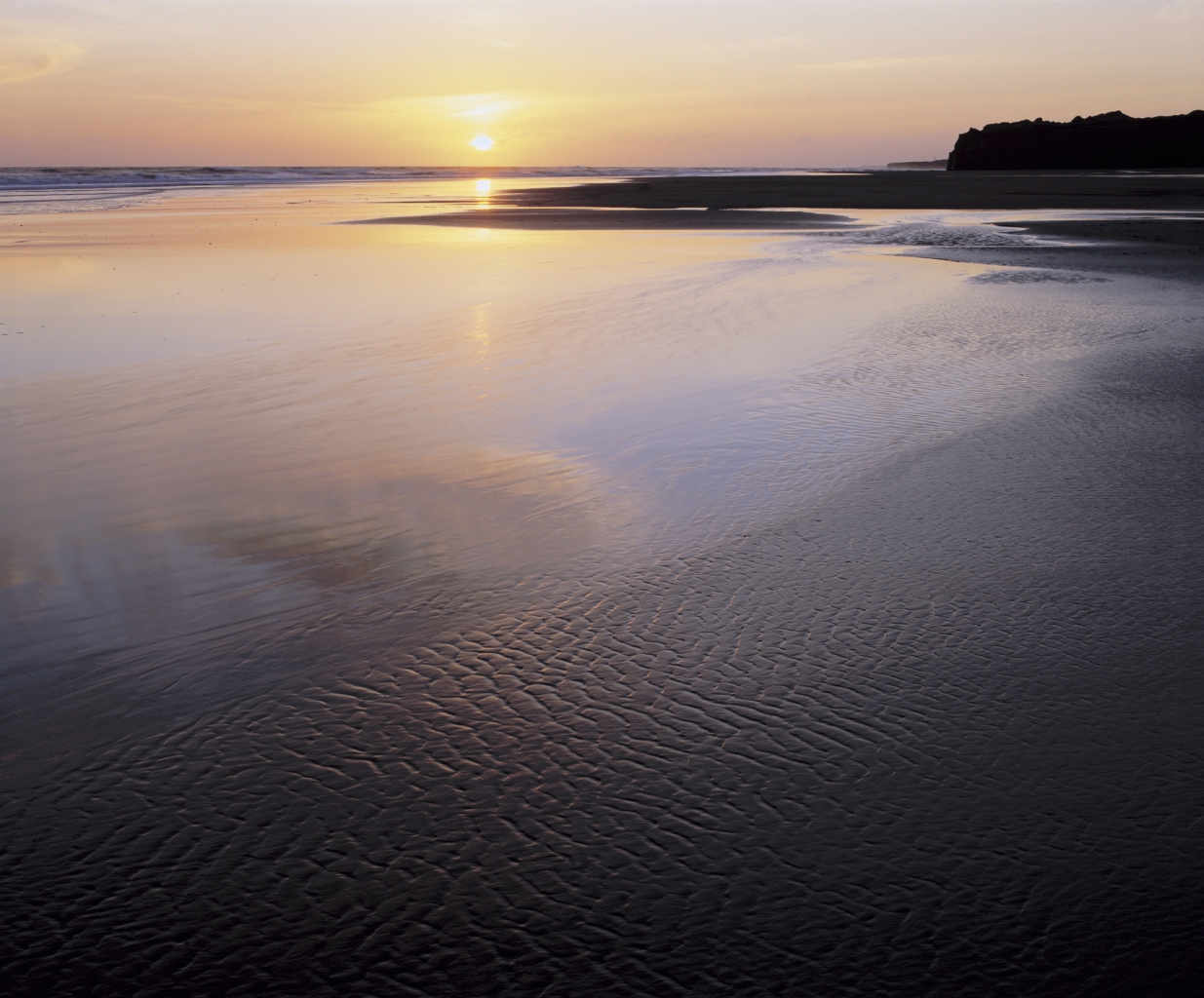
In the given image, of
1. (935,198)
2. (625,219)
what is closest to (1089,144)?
(935,198)

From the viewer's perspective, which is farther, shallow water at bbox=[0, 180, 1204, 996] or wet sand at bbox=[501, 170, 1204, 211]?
wet sand at bbox=[501, 170, 1204, 211]

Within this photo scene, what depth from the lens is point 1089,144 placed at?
295ft

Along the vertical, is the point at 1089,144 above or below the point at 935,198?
above

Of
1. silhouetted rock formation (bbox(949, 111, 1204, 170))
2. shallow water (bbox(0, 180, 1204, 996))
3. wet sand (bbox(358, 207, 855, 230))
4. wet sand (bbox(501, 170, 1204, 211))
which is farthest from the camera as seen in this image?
silhouetted rock formation (bbox(949, 111, 1204, 170))

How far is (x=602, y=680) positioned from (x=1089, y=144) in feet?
337

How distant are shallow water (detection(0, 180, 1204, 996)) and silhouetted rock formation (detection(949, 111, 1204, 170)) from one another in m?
92.4

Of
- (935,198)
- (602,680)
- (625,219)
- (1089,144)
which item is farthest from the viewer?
(1089,144)

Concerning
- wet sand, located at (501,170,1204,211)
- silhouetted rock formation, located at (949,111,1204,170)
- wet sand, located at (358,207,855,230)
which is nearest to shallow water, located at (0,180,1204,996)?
wet sand, located at (358,207,855,230)

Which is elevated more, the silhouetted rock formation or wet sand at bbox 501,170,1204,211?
the silhouetted rock formation

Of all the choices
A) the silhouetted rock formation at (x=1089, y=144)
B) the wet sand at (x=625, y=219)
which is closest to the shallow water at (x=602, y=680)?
the wet sand at (x=625, y=219)

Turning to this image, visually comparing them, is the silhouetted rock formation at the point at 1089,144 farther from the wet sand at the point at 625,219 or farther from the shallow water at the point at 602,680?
the shallow water at the point at 602,680

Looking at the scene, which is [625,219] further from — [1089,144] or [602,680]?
[1089,144]

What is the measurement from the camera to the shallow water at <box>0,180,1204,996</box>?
236 cm

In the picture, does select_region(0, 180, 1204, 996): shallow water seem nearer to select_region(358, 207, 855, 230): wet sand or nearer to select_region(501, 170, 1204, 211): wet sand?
select_region(358, 207, 855, 230): wet sand
